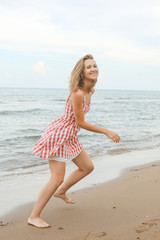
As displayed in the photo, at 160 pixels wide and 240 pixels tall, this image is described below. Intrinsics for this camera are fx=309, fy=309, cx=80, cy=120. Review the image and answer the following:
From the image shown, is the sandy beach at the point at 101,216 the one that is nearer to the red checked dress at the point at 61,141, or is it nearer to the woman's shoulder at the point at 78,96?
the red checked dress at the point at 61,141

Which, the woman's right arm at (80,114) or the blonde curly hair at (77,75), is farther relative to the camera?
the blonde curly hair at (77,75)

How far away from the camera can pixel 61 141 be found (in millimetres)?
3264

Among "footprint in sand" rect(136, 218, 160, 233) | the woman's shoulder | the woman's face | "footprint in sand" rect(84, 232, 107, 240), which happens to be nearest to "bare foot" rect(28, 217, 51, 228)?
"footprint in sand" rect(84, 232, 107, 240)

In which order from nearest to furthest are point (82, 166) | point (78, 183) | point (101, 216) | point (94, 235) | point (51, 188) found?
point (94, 235)
point (51, 188)
point (101, 216)
point (82, 166)
point (78, 183)

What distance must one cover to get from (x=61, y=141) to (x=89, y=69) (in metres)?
0.82

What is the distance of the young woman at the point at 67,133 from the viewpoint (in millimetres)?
3172

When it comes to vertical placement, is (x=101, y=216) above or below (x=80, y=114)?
below

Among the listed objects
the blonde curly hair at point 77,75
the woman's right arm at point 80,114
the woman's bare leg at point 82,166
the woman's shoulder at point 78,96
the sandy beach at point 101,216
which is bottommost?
the sandy beach at point 101,216

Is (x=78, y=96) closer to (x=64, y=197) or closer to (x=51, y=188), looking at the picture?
(x=51, y=188)

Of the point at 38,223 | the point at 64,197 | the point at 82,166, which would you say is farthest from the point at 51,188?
the point at 64,197

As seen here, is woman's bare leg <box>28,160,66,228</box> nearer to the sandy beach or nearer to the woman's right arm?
the sandy beach

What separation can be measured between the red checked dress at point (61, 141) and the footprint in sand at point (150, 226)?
98 cm

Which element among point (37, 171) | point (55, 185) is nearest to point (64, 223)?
point (55, 185)

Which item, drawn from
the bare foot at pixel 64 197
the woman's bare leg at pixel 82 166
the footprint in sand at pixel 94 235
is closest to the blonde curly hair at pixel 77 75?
the woman's bare leg at pixel 82 166
